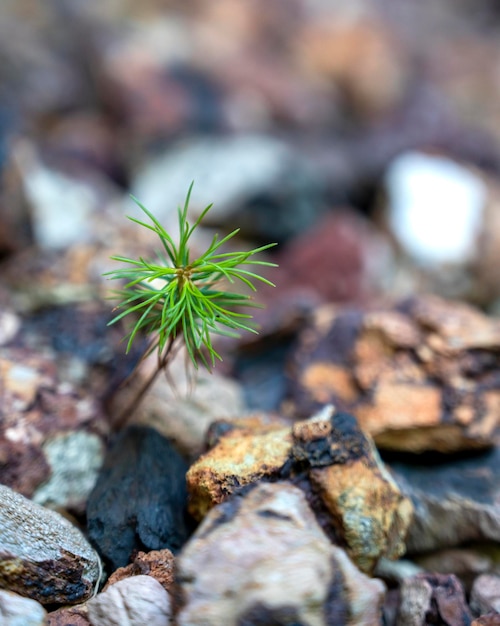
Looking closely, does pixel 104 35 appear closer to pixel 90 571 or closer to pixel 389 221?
pixel 389 221

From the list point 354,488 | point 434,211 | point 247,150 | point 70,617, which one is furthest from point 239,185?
point 70,617

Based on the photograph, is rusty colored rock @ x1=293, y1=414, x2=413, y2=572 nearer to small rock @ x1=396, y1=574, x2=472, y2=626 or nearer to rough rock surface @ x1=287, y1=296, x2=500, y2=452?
small rock @ x1=396, y1=574, x2=472, y2=626

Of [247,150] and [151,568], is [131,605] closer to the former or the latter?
[151,568]

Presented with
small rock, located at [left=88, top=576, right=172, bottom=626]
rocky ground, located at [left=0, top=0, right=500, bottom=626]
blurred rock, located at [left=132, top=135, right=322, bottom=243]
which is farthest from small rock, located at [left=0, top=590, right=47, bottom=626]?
blurred rock, located at [left=132, top=135, right=322, bottom=243]

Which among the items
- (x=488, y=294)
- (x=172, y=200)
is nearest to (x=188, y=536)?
(x=172, y=200)

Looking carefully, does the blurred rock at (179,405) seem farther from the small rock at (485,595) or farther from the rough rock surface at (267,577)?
the small rock at (485,595)

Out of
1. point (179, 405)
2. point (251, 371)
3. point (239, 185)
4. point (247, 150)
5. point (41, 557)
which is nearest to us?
point (41, 557)
